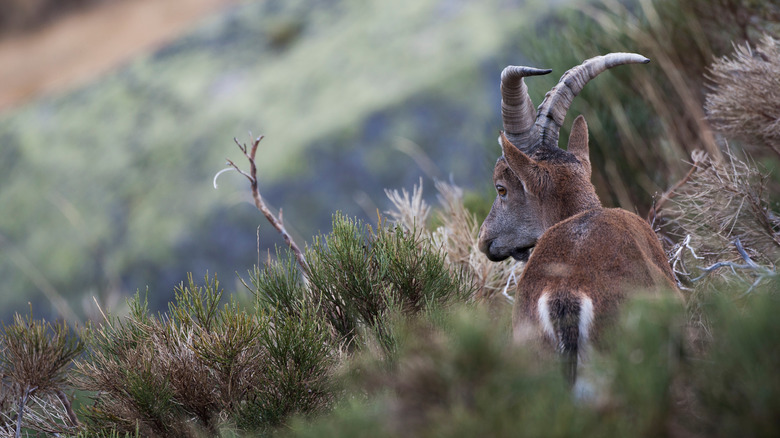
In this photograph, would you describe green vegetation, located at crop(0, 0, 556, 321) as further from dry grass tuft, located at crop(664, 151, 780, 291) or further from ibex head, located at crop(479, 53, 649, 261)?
dry grass tuft, located at crop(664, 151, 780, 291)

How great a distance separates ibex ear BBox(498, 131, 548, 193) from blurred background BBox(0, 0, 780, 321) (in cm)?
204

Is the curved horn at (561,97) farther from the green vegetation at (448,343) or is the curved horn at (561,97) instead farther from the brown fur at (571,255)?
the green vegetation at (448,343)

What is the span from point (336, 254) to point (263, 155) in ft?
21.6

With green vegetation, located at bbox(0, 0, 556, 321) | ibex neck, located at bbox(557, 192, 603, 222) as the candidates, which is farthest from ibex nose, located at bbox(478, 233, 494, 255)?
green vegetation, located at bbox(0, 0, 556, 321)

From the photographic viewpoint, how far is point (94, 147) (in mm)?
11453

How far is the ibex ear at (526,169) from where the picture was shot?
3.09m

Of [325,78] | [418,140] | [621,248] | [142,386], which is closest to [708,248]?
[621,248]

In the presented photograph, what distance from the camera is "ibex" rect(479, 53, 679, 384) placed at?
2.24m

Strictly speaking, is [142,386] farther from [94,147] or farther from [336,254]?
[94,147]

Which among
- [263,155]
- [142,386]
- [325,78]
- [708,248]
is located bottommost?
[708,248]

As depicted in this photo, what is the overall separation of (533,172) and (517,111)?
386 mm

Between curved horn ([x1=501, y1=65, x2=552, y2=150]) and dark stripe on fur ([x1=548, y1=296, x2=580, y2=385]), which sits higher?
curved horn ([x1=501, y1=65, x2=552, y2=150])

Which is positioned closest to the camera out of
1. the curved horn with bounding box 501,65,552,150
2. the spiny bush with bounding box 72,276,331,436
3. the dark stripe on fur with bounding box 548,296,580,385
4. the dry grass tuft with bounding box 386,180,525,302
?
the dark stripe on fur with bounding box 548,296,580,385

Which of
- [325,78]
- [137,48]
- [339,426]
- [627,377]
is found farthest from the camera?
[137,48]
